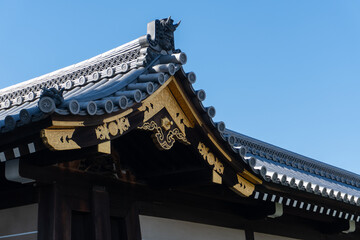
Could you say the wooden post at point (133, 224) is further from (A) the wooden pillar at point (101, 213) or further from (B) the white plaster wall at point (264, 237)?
(B) the white plaster wall at point (264, 237)

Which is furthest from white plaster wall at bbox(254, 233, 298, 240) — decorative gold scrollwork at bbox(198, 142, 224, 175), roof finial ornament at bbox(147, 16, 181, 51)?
roof finial ornament at bbox(147, 16, 181, 51)

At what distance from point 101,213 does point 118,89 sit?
4.89ft

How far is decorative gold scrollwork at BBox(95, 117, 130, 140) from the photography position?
4.71 meters

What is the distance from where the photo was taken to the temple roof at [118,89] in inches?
165

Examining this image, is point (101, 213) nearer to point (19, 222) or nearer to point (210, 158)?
point (19, 222)

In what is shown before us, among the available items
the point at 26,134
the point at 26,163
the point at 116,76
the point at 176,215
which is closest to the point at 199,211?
the point at 176,215

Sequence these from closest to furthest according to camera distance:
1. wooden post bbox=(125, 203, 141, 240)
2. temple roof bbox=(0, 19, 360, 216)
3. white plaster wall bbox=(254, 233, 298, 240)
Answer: temple roof bbox=(0, 19, 360, 216), wooden post bbox=(125, 203, 141, 240), white plaster wall bbox=(254, 233, 298, 240)

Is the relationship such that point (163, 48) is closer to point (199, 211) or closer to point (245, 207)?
point (199, 211)

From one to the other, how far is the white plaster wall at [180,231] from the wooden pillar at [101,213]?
694mm

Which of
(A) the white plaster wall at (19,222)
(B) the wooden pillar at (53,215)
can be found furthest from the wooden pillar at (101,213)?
(A) the white plaster wall at (19,222)

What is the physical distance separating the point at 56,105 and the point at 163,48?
2472 mm

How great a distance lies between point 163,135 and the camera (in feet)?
18.2

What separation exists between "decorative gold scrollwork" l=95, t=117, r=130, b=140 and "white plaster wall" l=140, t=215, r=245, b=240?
5.95 feet

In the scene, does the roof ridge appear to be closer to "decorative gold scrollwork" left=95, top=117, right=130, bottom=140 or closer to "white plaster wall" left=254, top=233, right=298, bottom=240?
"white plaster wall" left=254, top=233, right=298, bottom=240
